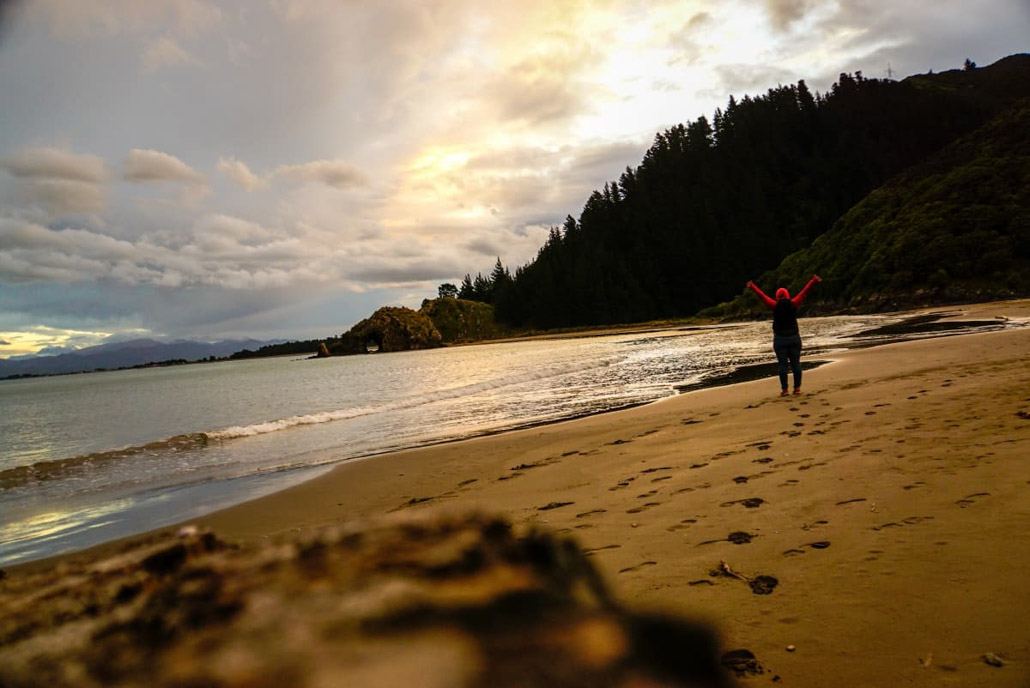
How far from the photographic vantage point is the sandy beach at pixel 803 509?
2.26 meters

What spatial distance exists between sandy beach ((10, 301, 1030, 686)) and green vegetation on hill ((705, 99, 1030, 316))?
172 ft

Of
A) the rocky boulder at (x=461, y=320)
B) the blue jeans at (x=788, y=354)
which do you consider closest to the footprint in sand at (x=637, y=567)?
the blue jeans at (x=788, y=354)

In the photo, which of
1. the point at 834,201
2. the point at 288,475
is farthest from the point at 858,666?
the point at 834,201

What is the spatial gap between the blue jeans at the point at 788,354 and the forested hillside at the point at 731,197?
106 metres

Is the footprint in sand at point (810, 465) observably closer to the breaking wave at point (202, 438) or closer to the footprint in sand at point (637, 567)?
the footprint in sand at point (637, 567)

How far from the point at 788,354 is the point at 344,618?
12.2 m

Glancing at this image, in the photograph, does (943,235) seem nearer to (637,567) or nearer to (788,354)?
(788,354)

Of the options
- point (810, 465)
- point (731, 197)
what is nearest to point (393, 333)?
point (731, 197)

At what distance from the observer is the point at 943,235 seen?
5381 cm

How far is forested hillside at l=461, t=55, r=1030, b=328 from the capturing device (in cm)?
11712

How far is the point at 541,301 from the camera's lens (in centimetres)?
12850

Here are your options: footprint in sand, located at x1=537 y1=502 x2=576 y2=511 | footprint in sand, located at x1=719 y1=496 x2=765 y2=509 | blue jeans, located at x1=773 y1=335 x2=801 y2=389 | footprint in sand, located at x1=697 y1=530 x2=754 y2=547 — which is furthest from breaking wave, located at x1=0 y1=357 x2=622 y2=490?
footprint in sand, located at x1=697 y1=530 x2=754 y2=547

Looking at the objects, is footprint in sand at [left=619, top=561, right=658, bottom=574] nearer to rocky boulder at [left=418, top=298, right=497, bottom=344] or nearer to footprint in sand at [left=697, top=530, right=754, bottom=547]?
footprint in sand at [left=697, top=530, right=754, bottom=547]

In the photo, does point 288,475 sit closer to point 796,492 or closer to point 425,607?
point 796,492
